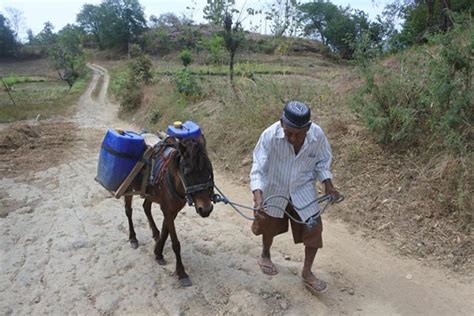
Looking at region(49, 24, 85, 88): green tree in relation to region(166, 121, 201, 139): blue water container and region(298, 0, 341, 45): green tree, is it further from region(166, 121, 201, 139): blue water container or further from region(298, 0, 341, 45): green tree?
region(166, 121, 201, 139): blue water container

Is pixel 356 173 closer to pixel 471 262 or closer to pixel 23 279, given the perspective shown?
pixel 471 262

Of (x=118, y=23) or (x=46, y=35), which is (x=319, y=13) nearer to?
(x=118, y=23)

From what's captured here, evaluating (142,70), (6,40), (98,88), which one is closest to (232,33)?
(142,70)

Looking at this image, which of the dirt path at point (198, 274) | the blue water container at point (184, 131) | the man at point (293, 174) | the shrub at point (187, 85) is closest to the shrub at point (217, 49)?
the shrub at point (187, 85)

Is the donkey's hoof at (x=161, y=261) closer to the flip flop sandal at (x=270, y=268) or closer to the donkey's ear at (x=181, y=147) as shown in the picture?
the flip flop sandal at (x=270, y=268)

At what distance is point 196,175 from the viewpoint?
3.05 meters

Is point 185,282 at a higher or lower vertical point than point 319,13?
lower

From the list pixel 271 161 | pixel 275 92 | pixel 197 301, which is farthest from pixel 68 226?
pixel 275 92

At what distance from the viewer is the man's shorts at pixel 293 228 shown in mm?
3092

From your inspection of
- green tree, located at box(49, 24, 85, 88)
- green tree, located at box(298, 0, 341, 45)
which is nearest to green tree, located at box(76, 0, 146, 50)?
green tree, located at box(49, 24, 85, 88)

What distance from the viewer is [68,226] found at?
4961 mm

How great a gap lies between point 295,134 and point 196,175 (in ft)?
2.86

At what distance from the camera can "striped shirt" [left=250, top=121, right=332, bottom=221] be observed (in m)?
2.94

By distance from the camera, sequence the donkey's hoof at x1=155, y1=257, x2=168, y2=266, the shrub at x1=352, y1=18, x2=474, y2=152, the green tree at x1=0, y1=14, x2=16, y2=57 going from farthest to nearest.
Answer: the green tree at x1=0, y1=14, x2=16, y2=57 < the shrub at x1=352, y1=18, x2=474, y2=152 < the donkey's hoof at x1=155, y1=257, x2=168, y2=266
